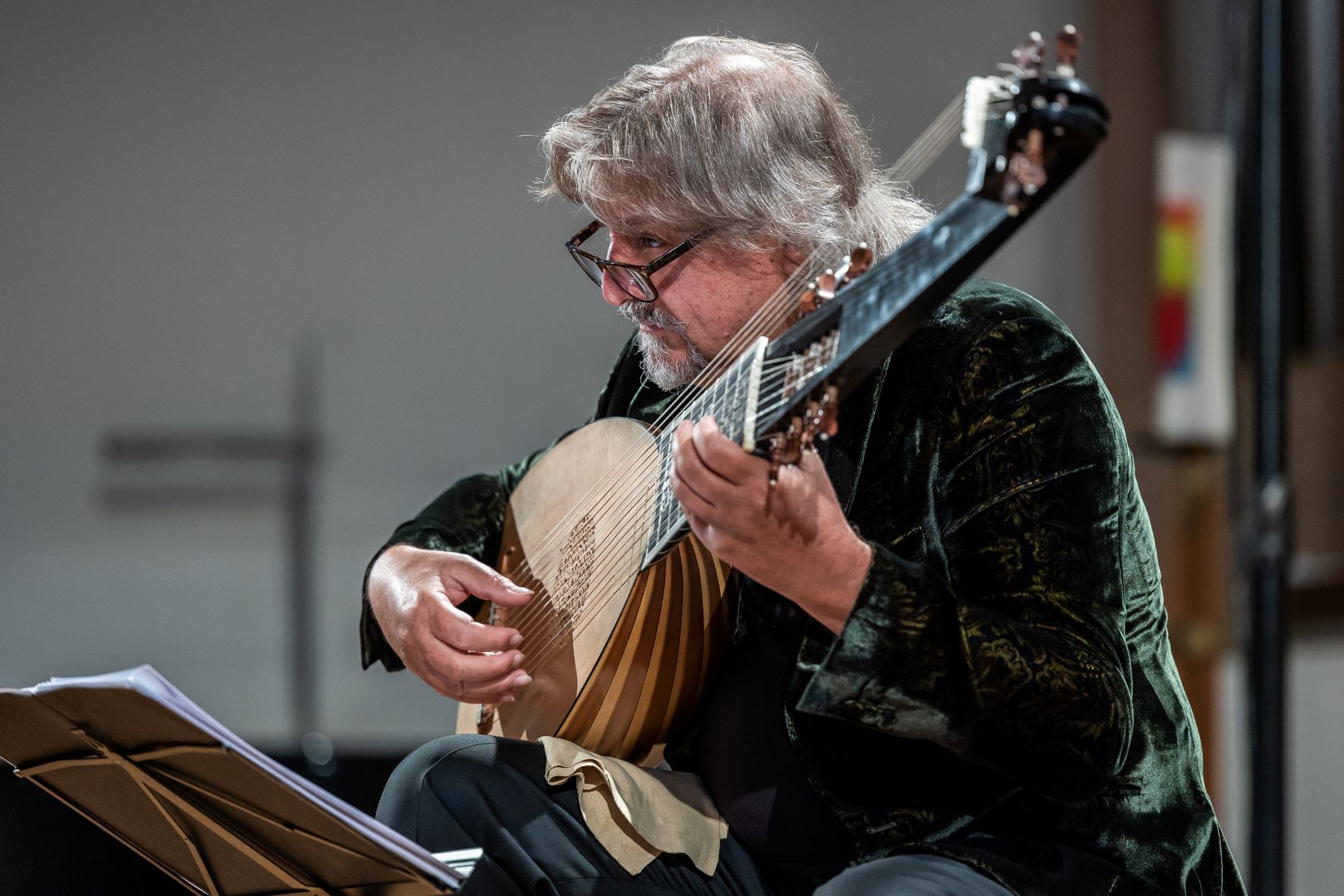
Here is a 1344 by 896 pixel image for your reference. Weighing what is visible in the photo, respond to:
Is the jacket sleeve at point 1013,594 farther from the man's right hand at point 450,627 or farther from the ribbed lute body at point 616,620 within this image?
the man's right hand at point 450,627

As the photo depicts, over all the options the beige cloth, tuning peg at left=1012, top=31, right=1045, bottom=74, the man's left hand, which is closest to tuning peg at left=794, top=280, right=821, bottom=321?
the man's left hand

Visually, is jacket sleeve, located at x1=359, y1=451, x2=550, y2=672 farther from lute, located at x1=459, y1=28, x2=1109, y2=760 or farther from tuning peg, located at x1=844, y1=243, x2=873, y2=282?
tuning peg, located at x1=844, y1=243, x2=873, y2=282

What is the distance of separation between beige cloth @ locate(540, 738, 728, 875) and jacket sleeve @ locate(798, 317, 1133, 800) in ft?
1.03

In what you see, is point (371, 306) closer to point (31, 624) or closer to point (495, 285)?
point (495, 285)

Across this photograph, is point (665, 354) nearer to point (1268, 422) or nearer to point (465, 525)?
point (465, 525)

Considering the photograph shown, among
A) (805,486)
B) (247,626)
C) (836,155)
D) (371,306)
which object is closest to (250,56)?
(371,306)

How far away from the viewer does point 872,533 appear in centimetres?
128

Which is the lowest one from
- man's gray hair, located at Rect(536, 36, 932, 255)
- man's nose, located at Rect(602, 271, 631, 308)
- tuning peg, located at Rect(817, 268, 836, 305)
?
man's nose, located at Rect(602, 271, 631, 308)

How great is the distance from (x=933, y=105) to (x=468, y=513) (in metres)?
2.35

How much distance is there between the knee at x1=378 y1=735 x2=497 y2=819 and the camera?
1.35 metres

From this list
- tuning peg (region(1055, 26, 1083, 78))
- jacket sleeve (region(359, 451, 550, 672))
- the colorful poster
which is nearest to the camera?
tuning peg (region(1055, 26, 1083, 78))

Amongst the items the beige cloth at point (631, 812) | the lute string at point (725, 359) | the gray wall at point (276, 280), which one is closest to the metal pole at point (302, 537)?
the gray wall at point (276, 280)

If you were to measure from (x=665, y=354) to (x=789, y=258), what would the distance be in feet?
0.57

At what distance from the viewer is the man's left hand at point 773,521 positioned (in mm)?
993
